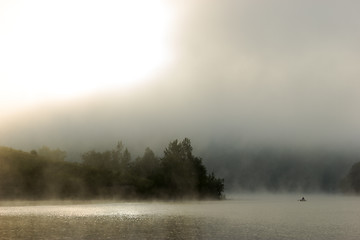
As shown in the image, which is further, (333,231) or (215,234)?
(333,231)

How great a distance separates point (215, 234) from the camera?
66.4 m

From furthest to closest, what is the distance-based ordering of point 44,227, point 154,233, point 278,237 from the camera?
point 44,227 → point 154,233 → point 278,237

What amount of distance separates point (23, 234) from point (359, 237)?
5076cm

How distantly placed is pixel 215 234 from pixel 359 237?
2138 cm

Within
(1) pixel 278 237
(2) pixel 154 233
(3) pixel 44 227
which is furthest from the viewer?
(3) pixel 44 227

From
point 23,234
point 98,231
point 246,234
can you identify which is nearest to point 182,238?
point 246,234

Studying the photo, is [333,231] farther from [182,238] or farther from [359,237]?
[182,238]

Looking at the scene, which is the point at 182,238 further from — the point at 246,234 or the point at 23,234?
the point at 23,234

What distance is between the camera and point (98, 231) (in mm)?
70438

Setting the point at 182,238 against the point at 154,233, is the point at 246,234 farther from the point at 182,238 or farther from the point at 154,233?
the point at 154,233

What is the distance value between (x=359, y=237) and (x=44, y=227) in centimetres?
5254

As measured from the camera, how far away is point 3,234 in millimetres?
64875

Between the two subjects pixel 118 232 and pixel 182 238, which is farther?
pixel 118 232

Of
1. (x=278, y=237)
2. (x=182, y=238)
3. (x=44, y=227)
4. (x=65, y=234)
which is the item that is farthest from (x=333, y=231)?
(x=44, y=227)
